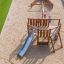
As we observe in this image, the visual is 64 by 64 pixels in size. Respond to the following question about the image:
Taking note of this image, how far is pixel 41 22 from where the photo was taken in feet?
26.4

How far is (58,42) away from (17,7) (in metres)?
3.56

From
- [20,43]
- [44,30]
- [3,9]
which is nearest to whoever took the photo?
[44,30]

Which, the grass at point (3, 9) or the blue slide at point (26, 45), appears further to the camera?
the grass at point (3, 9)

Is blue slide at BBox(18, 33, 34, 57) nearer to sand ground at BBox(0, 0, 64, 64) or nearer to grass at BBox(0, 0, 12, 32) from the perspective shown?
sand ground at BBox(0, 0, 64, 64)

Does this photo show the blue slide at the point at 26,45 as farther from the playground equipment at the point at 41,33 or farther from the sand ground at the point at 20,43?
the sand ground at the point at 20,43

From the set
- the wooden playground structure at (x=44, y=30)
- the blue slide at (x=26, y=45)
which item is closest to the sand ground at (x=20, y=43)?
the blue slide at (x=26, y=45)

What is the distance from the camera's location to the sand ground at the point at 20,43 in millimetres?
7281

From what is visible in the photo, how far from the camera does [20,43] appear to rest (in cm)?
812

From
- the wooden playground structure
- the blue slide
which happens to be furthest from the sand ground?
the wooden playground structure

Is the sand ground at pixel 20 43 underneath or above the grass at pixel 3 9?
underneath

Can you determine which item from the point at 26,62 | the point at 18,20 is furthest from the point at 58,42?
the point at 18,20

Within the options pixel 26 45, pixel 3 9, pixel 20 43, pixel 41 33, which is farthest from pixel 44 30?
pixel 3 9

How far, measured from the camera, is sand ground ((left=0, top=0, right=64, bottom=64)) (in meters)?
7.28

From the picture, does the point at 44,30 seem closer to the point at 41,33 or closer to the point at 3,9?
the point at 41,33
